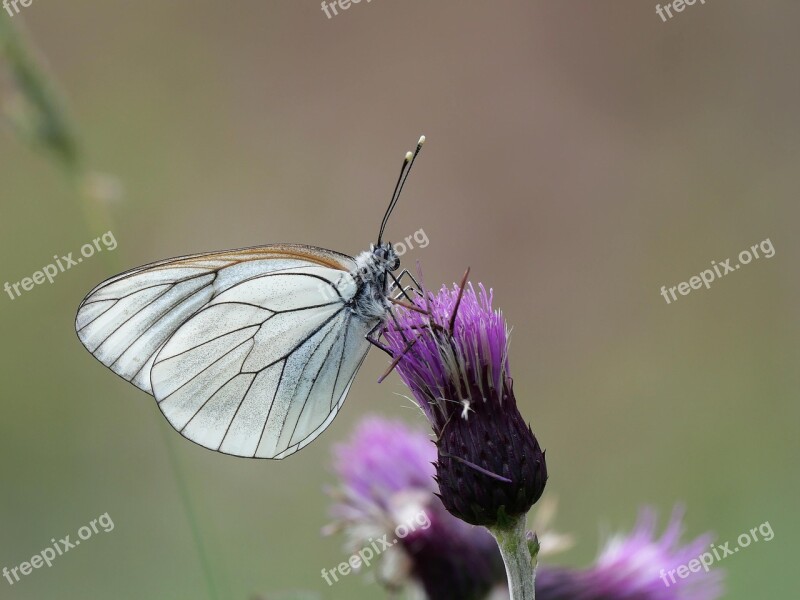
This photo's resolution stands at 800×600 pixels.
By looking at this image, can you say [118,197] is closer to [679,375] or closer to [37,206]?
[679,375]

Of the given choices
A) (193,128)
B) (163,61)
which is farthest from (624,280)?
(163,61)

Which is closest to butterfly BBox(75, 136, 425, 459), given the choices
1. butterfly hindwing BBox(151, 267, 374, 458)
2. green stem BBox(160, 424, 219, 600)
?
butterfly hindwing BBox(151, 267, 374, 458)

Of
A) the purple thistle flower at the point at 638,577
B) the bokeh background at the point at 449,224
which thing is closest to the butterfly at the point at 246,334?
the purple thistle flower at the point at 638,577

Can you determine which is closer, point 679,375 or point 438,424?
point 438,424

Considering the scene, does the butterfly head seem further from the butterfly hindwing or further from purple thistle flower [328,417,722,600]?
purple thistle flower [328,417,722,600]

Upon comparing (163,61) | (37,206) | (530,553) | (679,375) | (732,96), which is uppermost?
(163,61)

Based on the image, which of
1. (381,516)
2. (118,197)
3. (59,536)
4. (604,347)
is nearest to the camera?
(381,516)

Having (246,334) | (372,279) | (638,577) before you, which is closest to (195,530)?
(246,334)
